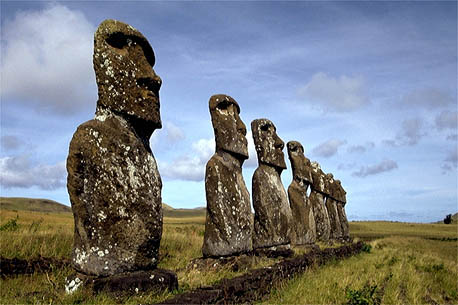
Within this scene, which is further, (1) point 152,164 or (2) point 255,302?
(2) point 255,302

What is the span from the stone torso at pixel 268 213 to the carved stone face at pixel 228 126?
1.79 meters

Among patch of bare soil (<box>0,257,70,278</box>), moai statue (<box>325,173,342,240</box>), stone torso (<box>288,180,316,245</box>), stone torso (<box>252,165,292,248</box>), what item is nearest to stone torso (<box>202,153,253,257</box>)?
stone torso (<box>252,165,292,248</box>)

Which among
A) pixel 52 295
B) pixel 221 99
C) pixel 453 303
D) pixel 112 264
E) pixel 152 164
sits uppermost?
pixel 221 99

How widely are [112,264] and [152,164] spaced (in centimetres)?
156

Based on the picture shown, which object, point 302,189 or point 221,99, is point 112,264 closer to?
point 221,99

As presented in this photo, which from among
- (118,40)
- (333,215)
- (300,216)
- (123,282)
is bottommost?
(123,282)

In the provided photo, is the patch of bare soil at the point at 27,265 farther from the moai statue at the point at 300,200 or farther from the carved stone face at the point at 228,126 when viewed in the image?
the moai statue at the point at 300,200

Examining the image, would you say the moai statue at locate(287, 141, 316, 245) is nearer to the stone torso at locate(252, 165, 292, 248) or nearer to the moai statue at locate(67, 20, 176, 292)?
the stone torso at locate(252, 165, 292, 248)

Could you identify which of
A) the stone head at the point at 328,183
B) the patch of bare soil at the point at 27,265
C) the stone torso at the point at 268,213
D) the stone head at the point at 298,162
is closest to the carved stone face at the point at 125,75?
the patch of bare soil at the point at 27,265

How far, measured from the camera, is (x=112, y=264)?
536cm

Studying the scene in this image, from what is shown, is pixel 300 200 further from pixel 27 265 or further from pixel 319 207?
pixel 27 265

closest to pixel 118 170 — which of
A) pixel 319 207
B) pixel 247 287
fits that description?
pixel 247 287

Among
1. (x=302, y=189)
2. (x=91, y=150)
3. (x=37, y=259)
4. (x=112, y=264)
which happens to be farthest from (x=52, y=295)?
(x=302, y=189)

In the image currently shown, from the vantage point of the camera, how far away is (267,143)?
12.2 meters
